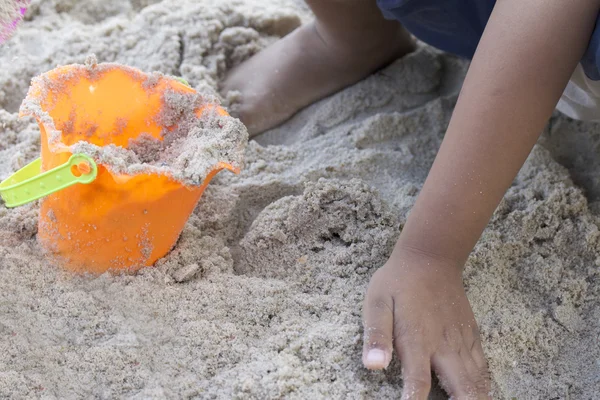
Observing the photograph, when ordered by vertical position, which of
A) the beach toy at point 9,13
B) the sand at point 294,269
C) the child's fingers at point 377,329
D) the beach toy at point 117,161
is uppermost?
the beach toy at point 9,13

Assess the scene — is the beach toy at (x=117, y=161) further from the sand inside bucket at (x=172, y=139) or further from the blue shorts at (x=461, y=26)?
the blue shorts at (x=461, y=26)

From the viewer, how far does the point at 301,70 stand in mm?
1558

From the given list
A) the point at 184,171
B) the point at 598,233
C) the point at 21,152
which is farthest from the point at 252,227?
the point at 598,233

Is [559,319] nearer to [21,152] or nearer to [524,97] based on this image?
[524,97]

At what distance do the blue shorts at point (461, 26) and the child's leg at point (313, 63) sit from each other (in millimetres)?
177

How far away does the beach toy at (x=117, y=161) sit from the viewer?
948mm

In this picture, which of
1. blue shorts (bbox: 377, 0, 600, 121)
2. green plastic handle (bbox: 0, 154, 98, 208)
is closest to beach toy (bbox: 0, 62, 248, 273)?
green plastic handle (bbox: 0, 154, 98, 208)

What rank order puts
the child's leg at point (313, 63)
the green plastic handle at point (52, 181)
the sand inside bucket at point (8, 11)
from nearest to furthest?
the green plastic handle at point (52, 181)
the sand inside bucket at point (8, 11)
the child's leg at point (313, 63)

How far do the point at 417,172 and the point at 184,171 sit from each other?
1.86 feet

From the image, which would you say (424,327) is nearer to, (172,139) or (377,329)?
(377,329)

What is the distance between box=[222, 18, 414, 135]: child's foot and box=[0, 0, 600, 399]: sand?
0.04m

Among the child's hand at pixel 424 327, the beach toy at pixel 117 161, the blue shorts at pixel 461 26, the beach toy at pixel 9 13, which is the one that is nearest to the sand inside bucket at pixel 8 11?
the beach toy at pixel 9 13

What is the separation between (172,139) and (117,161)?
0.22 m

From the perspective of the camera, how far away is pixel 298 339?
988 millimetres
